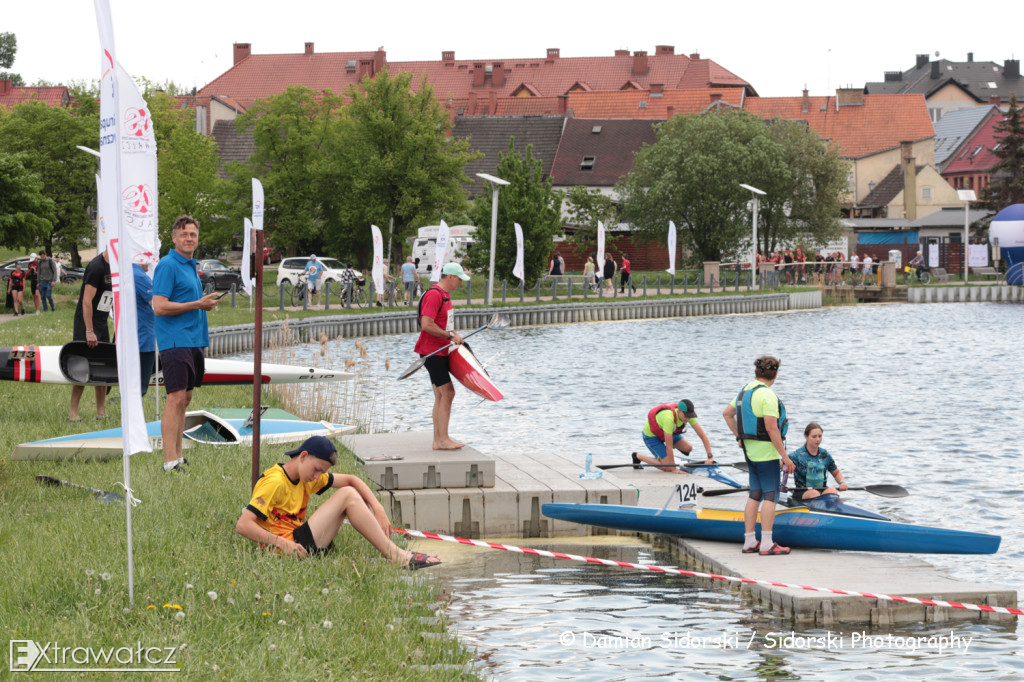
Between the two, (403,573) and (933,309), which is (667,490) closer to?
(403,573)

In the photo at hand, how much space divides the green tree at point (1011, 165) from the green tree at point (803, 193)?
1237cm

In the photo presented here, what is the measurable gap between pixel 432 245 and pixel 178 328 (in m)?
43.5

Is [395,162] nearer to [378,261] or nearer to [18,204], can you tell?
[378,261]

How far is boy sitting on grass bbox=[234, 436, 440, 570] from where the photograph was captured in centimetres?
800

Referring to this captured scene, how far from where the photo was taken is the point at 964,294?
199 feet

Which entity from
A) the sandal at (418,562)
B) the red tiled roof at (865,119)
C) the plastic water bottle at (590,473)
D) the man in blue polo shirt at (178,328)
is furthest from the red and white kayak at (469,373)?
the red tiled roof at (865,119)

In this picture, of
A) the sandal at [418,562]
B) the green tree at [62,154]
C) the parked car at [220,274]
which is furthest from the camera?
the green tree at [62,154]

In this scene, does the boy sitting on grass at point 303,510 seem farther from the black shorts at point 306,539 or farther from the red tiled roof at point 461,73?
the red tiled roof at point 461,73

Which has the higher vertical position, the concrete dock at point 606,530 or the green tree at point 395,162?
the green tree at point 395,162

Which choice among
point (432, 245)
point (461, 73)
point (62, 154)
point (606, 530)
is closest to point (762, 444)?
point (606, 530)

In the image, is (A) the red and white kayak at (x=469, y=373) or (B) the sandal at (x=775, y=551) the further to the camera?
(A) the red and white kayak at (x=469, y=373)

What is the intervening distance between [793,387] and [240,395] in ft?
48.5

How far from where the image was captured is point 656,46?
346ft

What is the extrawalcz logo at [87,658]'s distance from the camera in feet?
18.8
